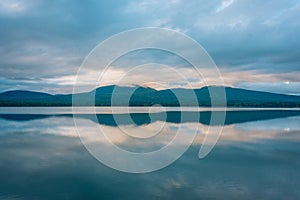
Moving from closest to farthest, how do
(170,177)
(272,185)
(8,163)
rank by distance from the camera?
(272,185), (170,177), (8,163)

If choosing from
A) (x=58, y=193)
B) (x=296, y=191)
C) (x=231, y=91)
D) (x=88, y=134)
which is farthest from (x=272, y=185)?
(x=231, y=91)

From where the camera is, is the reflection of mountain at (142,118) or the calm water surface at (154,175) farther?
the reflection of mountain at (142,118)

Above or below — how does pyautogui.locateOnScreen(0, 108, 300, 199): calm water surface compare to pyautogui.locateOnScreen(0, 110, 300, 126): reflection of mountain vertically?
below

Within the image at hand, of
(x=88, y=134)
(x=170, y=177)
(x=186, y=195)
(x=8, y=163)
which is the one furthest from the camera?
(x=88, y=134)

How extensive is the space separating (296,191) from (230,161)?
10.3 feet

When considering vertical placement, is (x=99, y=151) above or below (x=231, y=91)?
below

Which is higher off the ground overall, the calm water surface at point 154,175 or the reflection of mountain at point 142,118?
the reflection of mountain at point 142,118

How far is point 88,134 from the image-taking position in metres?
16.4

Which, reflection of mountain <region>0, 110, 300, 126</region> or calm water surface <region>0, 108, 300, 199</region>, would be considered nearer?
calm water surface <region>0, 108, 300, 199</region>

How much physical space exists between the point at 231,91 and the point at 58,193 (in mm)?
175365

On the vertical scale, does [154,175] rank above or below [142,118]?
below

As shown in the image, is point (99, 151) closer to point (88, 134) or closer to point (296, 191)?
point (88, 134)

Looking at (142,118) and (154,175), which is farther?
(142,118)

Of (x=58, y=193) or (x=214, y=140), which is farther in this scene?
(x=214, y=140)
